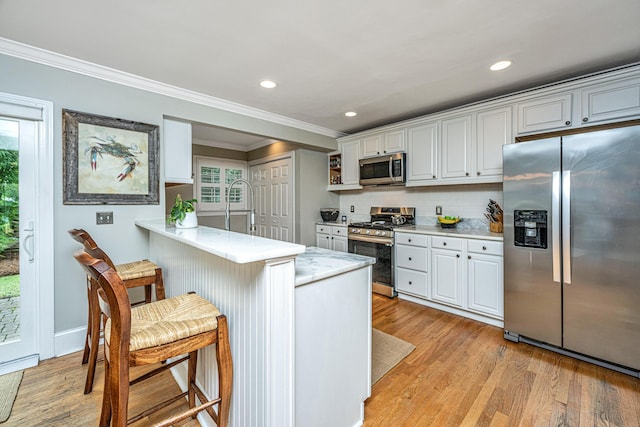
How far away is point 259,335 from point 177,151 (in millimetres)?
2438

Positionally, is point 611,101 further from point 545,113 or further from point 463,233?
point 463,233

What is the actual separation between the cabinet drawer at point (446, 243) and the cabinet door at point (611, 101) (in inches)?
58.7

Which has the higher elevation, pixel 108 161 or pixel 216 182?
pixel 216 182

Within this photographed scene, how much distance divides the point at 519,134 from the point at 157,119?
11.8 feet

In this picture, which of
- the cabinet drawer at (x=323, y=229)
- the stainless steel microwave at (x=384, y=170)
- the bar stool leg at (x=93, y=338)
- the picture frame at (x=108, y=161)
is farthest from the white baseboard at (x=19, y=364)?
the stainless steel microwave at (x=384, y=170)

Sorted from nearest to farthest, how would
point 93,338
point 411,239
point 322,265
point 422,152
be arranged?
point 322,265 → point 93,338 → point 411,239 → point 422,152

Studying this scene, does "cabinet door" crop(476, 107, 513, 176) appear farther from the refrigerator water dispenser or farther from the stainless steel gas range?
the stainless steel gas range

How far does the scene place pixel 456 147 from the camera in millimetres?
3199

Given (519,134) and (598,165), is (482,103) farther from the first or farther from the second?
(598,165)

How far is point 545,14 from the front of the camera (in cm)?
168

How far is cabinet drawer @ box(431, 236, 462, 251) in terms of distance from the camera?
2941 mm

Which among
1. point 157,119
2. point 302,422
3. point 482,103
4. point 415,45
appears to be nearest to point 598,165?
point 482,103

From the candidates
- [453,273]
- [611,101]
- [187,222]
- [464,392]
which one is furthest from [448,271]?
[187,222]

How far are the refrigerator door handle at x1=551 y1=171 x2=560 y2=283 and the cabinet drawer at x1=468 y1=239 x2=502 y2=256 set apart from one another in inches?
18.4
